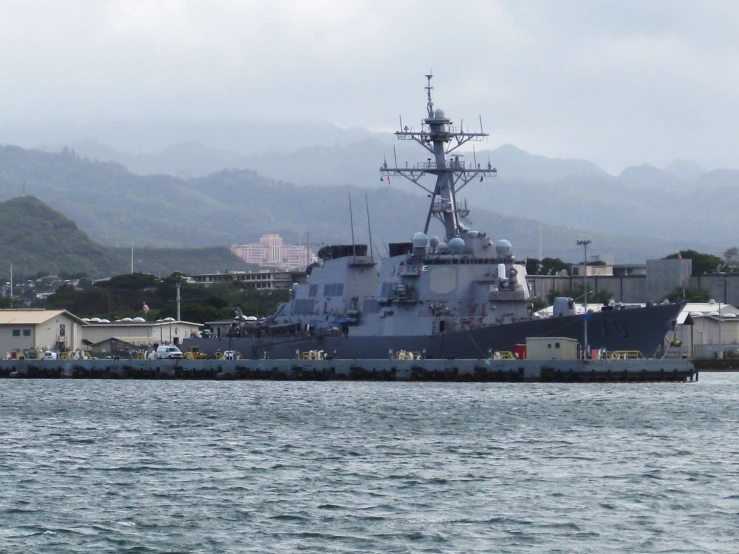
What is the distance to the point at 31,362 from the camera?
2372 inches

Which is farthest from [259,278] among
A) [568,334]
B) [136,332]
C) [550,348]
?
[550,348]

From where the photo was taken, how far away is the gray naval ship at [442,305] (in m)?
51.0

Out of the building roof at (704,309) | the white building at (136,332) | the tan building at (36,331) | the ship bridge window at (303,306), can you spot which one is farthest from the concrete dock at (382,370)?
the building roof at (704,309)

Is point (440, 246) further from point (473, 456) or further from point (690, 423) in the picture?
point (473, 456)

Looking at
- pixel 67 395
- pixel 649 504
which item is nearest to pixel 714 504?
pixel 649 504

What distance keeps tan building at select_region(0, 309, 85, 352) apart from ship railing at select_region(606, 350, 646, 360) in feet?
99.5

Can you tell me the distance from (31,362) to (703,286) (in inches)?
2146

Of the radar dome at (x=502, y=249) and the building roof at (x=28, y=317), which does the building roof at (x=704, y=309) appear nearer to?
the radar dome at (x=502, y=249)

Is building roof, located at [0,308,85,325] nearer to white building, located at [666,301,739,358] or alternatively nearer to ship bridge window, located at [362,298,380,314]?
ship bridge window, located at [362,298,380,314]

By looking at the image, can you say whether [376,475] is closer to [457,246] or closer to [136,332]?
[457,246]

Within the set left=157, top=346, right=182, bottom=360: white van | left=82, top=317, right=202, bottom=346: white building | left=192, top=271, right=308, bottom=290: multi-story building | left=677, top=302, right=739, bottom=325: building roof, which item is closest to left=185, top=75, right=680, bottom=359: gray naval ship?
left=157, top=346, right=182, bottom=360: white van

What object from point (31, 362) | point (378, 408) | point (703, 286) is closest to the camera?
point (378, 408)

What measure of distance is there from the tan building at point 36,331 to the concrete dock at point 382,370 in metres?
7.66

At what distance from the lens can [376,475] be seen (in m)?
24.8
